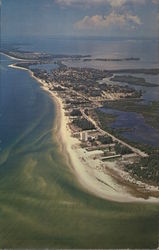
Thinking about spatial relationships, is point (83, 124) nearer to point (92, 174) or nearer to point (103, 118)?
point (103, 118)

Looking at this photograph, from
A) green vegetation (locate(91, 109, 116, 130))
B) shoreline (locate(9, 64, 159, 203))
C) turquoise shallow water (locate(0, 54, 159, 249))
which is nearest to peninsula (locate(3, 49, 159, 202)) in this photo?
shoreline (locate(9, 64, 159, 203))

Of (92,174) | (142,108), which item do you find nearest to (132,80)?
(142,108)

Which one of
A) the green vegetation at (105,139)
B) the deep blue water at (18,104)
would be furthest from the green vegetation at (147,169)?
the deep blue water at (18,104)

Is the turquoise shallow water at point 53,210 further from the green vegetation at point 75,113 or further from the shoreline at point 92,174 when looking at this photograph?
the green vegetation at point 75,113

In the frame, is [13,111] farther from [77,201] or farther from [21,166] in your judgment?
[77,201]

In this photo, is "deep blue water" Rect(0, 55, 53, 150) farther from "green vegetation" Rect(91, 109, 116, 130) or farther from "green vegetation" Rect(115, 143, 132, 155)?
"green vegetation" Rect(115, 143, 132, 155)

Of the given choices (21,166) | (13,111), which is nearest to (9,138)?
(21,166)
